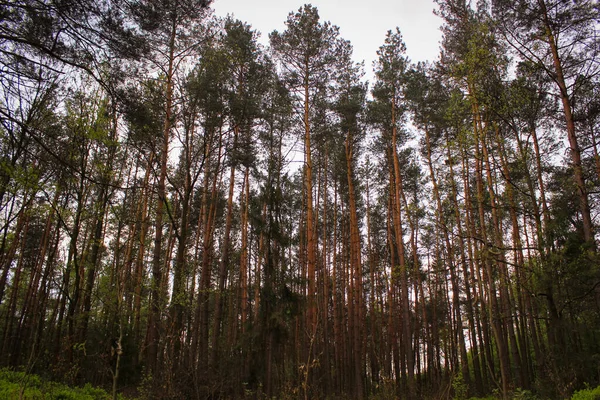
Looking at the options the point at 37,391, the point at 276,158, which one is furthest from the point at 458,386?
the point at 37,391

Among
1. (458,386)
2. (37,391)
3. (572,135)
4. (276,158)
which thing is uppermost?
(276,158)

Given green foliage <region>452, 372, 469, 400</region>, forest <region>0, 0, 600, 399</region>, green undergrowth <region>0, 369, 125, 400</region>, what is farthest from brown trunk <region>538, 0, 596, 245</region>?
green undergrowth <region>0, 369, 125, 400</region>

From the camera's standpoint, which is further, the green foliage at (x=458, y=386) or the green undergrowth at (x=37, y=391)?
the green foliage at (x=458, y=386)

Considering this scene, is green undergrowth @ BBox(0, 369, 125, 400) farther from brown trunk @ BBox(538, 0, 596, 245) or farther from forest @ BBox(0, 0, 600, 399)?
brown trunk @ BBox(538, 0, 596, 245)

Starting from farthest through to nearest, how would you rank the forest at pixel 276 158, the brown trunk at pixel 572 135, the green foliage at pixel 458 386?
the green foliage at pixel 458 386
the brown trunk at pixel 572 135
the forest at pixel 276 158

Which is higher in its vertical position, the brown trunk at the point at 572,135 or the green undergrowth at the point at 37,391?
the brown trunk at the point at 572,135

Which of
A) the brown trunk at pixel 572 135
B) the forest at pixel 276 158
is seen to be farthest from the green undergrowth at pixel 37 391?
the brown trunk at pixel 572 135

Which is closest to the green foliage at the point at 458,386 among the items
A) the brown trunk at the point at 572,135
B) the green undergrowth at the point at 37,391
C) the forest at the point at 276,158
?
the forest at the point at 276,158

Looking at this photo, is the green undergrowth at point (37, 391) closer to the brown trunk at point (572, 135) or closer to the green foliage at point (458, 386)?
the green foliage at point (458, 386)

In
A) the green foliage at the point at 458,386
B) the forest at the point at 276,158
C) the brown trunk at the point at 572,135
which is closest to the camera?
the forest at the point at 276,158

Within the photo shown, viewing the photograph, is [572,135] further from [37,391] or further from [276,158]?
[37,391]

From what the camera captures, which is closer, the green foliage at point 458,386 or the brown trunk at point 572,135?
the brown trunk at point 572,135

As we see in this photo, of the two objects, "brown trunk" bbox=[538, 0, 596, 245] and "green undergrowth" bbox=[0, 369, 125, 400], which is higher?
"brown trunk" bbox=[538, 0, 596, 245]

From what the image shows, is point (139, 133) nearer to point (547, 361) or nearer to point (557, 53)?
point (557, 53)
